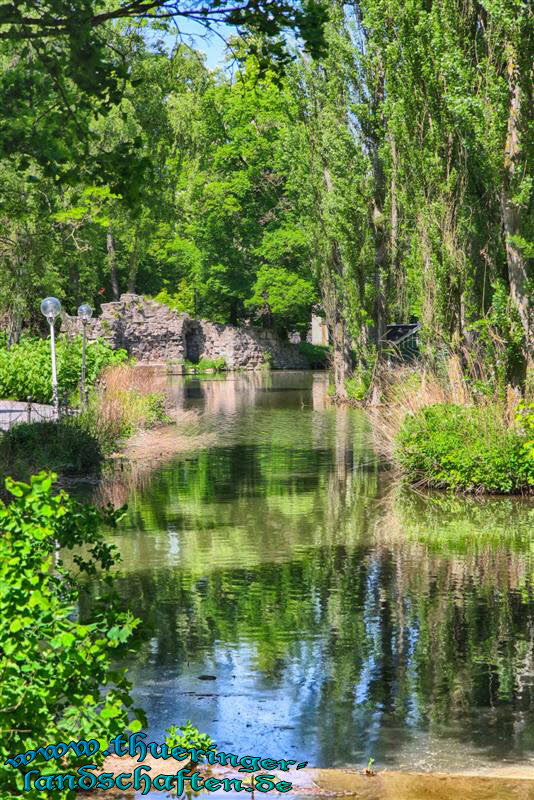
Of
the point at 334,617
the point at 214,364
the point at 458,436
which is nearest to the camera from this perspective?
the point at 334,617

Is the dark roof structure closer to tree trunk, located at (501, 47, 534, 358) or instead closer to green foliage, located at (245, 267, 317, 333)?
tree trunk, located at (501, 47, 534, 358)

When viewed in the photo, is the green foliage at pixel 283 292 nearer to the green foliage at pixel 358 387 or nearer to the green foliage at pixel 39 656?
the green foliage at pixel 358 387

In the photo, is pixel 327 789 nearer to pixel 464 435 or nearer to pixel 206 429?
pixel 464 435

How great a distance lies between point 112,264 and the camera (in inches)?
2438

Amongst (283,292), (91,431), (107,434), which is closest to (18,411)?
(107,434)

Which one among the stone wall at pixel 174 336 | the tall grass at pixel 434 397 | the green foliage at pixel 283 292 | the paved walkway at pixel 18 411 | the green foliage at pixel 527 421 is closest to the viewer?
the green foliage at pixel 527 421

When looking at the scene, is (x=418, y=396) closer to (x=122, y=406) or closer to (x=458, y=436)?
(x=458, y=436)

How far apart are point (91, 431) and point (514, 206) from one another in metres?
8.11

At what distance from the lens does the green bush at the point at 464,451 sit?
15.1 m

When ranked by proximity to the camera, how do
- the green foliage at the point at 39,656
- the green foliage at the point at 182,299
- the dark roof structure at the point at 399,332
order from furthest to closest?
1. the green foliage at the point at 182,299
2. the dark roof structure at the point at 399,332
3. the green foliage at the point at 39,656

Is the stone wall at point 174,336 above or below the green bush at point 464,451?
above

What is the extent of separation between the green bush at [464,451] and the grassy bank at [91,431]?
499 cm

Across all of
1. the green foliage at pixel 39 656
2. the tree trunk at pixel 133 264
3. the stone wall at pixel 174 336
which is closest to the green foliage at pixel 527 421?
the green foliage at pixel 39 656

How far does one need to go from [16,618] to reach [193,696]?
2834 mm
